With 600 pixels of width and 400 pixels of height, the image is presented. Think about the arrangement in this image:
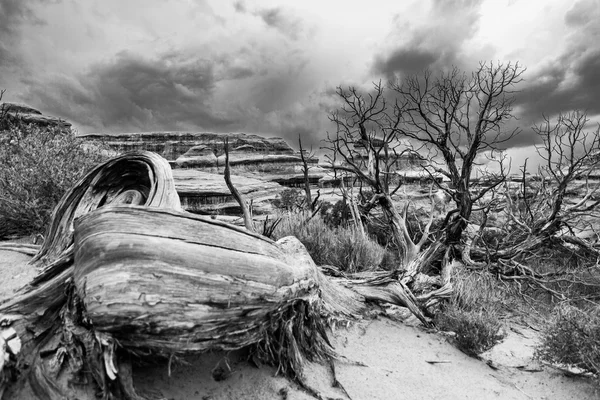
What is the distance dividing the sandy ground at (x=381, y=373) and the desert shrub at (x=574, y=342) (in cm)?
28

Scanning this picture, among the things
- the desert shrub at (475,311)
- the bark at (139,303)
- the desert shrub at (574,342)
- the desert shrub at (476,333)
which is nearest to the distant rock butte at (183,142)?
the desert shrub at (475,311)

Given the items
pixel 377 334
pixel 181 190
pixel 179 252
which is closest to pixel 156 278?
pixel 179 252

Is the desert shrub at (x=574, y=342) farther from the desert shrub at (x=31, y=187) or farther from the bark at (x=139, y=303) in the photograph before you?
the desert shrub at (x=31, y=187)

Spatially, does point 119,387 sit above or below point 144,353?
below

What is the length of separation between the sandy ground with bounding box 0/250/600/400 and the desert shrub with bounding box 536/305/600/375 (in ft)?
0.92

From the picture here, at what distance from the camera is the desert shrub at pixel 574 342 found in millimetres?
4784

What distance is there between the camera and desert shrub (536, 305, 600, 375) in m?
4.78

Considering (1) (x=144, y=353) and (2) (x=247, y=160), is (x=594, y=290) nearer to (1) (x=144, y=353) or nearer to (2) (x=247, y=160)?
(1) (x=144, y=353)

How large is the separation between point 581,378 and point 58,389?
20.5 feet

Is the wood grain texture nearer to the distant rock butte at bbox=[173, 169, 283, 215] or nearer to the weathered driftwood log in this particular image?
the weathered driftwood log

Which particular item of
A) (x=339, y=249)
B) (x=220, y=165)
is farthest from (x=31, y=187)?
(x=220, y=165)

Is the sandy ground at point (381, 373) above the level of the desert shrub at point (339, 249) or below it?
below

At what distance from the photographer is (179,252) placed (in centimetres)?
306

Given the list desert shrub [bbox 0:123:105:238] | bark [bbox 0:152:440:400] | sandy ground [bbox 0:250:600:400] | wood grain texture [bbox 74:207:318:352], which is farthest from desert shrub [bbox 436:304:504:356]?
desert shrub [bbox 0:123:105:238]
